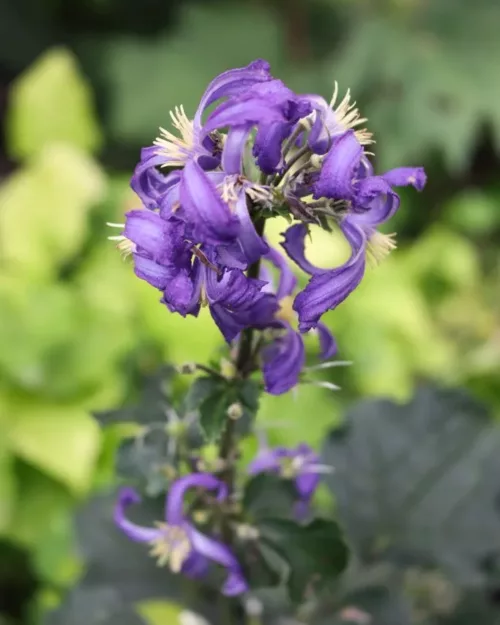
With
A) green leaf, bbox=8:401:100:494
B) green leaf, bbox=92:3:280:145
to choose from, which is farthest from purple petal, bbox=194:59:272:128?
green leaf, bbox=92:3:280:145

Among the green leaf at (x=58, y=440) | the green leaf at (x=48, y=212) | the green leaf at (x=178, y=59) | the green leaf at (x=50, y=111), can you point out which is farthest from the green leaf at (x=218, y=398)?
the green leaf at (x=178, y=59)

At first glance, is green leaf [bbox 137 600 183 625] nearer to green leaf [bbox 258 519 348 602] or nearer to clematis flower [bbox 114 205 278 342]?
green leaf [bbox 258 519 348 602]

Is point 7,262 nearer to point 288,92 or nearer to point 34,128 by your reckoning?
point 34,128

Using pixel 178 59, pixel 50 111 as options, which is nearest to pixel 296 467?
pixel 50 111

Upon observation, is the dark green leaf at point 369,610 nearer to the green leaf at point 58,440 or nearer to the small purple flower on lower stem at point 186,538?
the small purple flower on lower stem at point 186,538

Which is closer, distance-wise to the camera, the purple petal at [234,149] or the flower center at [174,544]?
the purple petal at [234,149]

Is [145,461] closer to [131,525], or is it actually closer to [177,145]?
[131,525]

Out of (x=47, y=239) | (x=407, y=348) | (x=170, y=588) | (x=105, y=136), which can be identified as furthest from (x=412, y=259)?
(x=170, y=588)
